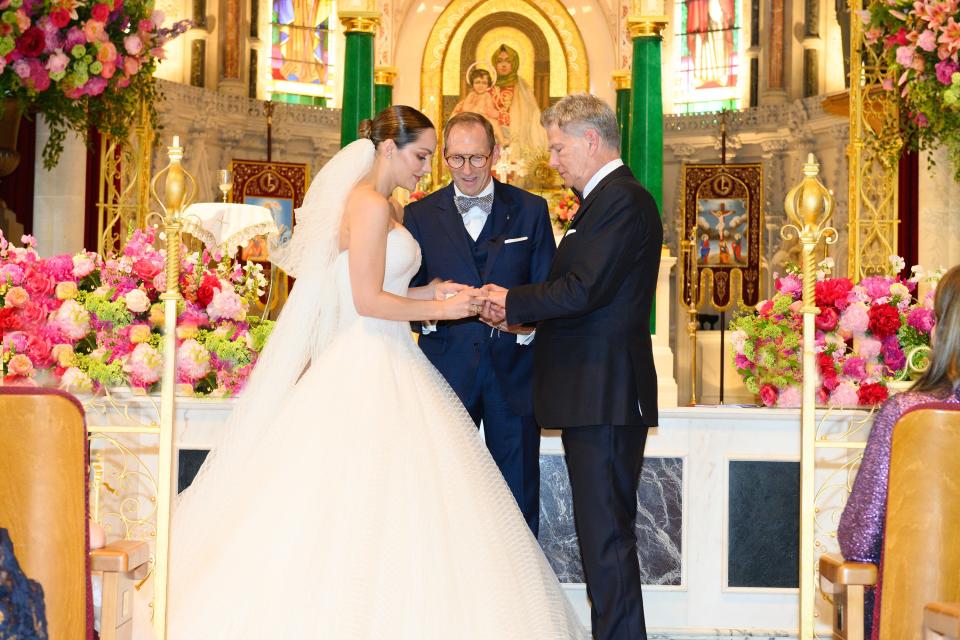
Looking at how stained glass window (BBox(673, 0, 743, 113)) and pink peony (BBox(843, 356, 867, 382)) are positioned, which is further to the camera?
stained glass window (BBox(673, 0, 743, 113))

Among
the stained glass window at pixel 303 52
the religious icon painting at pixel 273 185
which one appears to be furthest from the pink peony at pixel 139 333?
the stained glass window at pixel 303 52

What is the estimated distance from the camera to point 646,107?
9.32m

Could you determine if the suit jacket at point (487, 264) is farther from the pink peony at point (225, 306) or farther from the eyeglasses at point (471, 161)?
the pink peony at point (225, 306)

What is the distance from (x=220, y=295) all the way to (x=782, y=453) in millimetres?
2529

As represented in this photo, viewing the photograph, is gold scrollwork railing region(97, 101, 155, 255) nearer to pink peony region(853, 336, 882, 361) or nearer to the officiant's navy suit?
the officiant's navy suit

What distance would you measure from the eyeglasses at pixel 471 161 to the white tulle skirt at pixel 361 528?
820 mm

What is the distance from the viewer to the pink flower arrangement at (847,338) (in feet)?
16.6

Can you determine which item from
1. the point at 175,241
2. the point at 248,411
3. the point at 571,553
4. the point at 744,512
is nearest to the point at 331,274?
the point at 248,411

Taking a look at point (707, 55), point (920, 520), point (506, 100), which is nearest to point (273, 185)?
point (506, 100)

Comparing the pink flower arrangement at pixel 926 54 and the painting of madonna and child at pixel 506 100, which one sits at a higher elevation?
the painting of madonna and child at pixel 506 100

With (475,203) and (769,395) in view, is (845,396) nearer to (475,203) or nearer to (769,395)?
(769,395)

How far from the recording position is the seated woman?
2910 mm

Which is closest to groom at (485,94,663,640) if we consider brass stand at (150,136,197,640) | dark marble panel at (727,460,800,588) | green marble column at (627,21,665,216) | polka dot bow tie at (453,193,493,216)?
polka dot bow tie at (453,193,493,216)

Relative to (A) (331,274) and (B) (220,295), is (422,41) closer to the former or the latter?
(B) (220,295)
